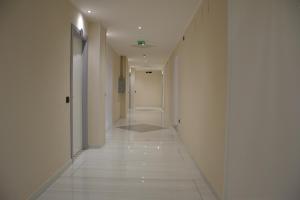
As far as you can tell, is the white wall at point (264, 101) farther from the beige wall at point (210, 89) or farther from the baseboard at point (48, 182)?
the baseboard at point (48, 182)

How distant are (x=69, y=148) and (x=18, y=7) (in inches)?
99.5

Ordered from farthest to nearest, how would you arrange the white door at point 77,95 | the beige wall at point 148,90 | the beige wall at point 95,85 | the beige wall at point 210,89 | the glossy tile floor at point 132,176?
the beige wall at point 148,90 → the beige wall at point 95,85 → the white door at point 77,95 → the glossy tile floor at point 132,176 → the beige wall at point 210,89

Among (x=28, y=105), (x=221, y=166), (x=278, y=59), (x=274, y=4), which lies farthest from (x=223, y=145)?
(x=28, y=105)

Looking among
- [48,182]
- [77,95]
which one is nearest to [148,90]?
[77,95]

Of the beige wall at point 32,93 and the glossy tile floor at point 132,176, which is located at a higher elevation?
the beige wall at point 32,93

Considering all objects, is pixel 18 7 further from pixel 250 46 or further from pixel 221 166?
pixel 221 166

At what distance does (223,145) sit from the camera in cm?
280

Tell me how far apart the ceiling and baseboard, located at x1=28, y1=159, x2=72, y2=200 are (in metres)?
2.89

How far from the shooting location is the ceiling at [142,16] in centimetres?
426

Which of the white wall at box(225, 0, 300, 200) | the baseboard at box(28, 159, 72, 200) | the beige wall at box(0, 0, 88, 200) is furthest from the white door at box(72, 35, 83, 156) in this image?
the white wall at box(225, 0, 300, 200)

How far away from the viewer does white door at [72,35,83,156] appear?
4867 millimetres

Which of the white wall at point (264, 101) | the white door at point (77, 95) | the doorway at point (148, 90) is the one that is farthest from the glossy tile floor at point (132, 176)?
the doorway at point (148, 90)

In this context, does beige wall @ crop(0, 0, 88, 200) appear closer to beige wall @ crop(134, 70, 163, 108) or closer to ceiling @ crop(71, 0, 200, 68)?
ceiling @ crop(71, 0, 200, 68)

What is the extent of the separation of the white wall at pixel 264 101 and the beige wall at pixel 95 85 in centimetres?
348
